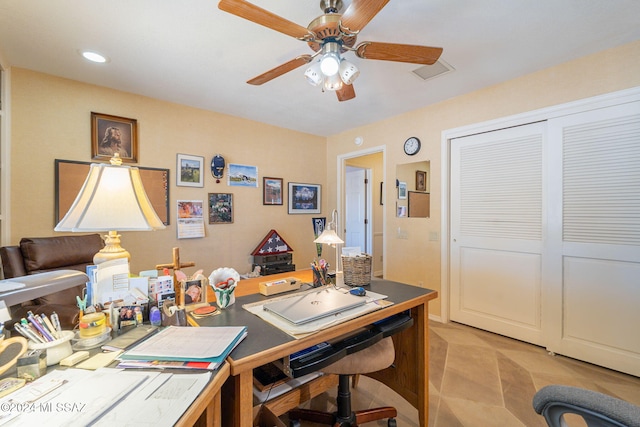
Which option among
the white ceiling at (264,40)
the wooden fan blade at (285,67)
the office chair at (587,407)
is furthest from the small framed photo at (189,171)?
the office chair at (587,407)

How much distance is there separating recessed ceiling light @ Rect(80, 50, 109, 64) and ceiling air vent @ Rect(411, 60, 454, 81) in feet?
8.16

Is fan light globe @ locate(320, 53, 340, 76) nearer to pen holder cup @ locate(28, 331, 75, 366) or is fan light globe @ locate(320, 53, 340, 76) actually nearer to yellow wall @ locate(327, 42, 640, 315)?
yellow wall @ locate(327, 42, 640, 315)

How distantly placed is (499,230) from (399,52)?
6.55 feet

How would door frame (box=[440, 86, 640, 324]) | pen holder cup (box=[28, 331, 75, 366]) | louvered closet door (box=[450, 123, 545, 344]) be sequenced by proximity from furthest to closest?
1. louvered closet door (box=[450, 123, 545, 344])
2. door frame (box=[440, 86, 640, 324])
3. pen holder cup (box=[28, 331, 75, 366])

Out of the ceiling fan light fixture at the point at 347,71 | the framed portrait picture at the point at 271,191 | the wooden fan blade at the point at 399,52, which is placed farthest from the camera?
the framed portrait picture at the point at 271,191

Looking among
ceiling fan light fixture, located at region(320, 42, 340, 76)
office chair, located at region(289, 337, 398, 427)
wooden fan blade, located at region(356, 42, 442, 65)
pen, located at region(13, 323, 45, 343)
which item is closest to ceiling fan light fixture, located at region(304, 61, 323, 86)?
ceiling fan light fixture, located at region(320, 42, 340, 76)

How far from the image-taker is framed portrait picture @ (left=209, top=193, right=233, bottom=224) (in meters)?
3.27

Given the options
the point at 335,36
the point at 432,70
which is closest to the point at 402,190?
the point at 432,70

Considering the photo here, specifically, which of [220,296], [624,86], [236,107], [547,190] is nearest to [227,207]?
[236,107]

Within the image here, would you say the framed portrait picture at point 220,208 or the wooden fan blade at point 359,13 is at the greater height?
the wooden fan blade at point 359,13

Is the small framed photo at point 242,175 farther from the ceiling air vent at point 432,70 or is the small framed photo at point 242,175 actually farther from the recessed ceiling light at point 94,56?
the ceiling air vent at point 432,70

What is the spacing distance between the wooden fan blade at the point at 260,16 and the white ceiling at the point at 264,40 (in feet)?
1.06

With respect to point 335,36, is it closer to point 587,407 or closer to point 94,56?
point 587,407

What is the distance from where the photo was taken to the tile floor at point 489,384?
1.64 meters
